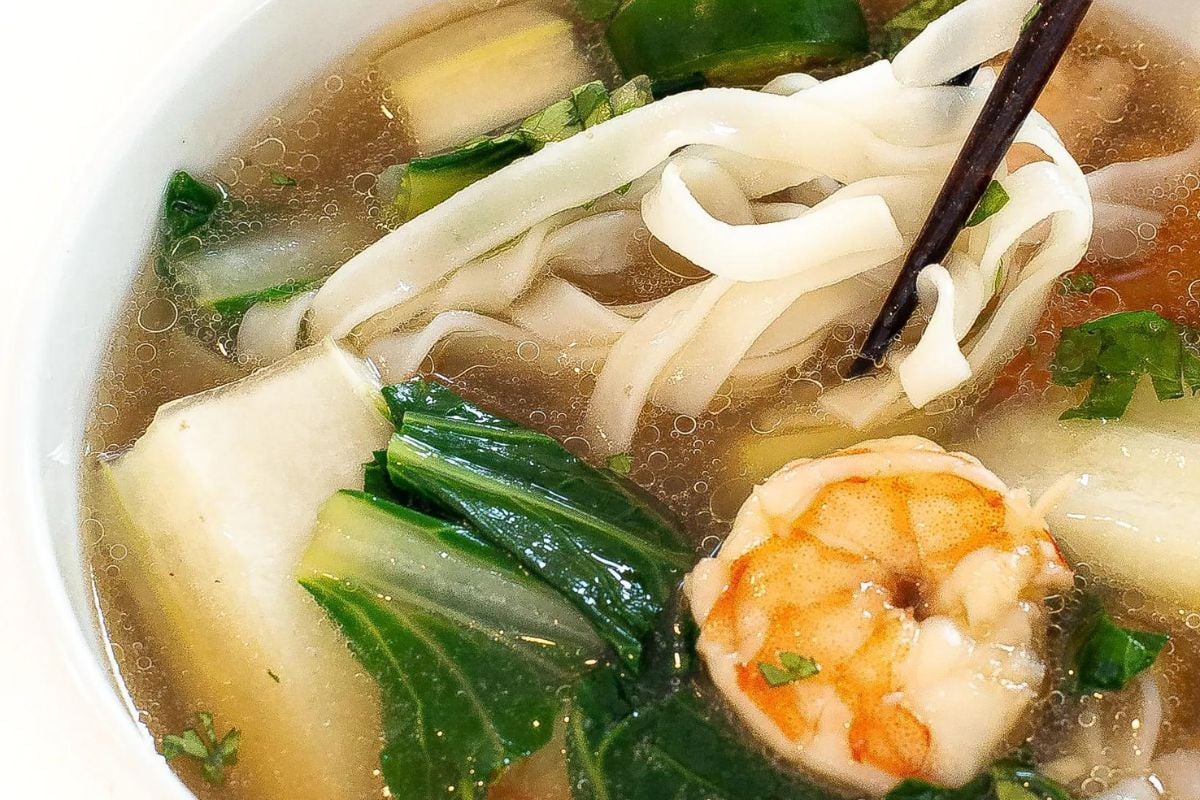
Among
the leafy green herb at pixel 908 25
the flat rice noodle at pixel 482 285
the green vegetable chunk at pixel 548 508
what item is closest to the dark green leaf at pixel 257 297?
the flat rice noodle at pixel 482 285

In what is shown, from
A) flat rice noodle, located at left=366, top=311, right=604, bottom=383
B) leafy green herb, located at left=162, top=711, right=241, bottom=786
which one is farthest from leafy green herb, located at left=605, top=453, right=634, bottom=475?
leafy green herb, located at left=162, top=711, right=241, bottom=786

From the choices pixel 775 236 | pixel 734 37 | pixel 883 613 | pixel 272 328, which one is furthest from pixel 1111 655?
pixel 272 328

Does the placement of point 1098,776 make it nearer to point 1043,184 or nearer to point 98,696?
point 1043,184

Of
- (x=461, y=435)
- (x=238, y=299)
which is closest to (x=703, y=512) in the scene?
(x=461, y=435)

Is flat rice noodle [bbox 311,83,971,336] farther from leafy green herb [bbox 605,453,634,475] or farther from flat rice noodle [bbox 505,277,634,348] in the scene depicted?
leafy green herb [bbox 605,453,634,475]

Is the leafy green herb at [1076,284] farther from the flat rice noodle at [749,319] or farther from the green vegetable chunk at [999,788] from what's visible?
the green vegetable chunk at [999,788]

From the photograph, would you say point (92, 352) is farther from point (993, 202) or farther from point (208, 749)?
point (993, 202)
